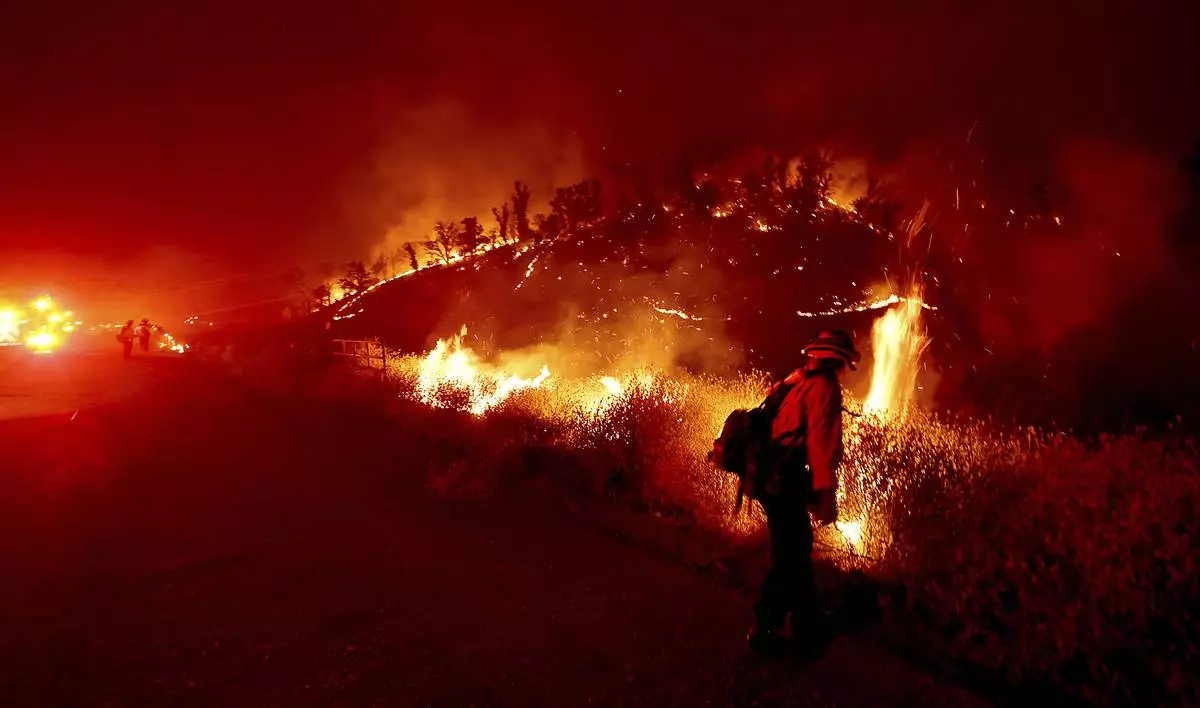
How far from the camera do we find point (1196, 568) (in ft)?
10.2

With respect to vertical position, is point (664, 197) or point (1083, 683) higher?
point (664, 197)

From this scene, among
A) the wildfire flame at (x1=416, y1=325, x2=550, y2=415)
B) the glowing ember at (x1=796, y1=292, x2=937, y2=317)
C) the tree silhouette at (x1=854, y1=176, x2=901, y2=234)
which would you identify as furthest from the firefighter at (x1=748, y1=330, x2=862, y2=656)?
the tree silhouette at (x1=854, y1=176, x2=901, y2=234)

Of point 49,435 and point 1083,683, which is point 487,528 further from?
point 49,435

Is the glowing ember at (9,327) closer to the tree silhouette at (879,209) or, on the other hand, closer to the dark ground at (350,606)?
the dark ground at (350,606)

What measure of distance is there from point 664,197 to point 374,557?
96.9 metres

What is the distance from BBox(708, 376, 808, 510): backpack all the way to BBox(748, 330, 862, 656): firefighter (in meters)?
0.04

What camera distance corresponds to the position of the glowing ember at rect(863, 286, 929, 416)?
444 inches

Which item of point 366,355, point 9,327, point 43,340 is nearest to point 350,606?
point 366,355

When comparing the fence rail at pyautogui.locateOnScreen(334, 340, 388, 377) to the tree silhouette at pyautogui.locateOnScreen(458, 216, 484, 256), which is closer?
the fence rail at pyautogui.locateOnScreen(334, 340, 388, 377)

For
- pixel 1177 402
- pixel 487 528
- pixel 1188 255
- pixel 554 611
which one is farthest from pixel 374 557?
pixel 1188 255

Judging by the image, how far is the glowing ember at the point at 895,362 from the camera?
1128cm

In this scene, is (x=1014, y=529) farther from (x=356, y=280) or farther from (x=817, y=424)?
(x=356, y=280)

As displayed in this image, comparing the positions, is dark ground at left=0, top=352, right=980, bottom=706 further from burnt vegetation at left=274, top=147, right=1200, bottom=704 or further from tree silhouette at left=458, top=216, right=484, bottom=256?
tree silhouette at left=458, top=216, right=484, bottom=256

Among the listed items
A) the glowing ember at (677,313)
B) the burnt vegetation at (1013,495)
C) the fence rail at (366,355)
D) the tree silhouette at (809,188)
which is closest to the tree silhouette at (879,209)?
the tree silhouette at (809,188)
